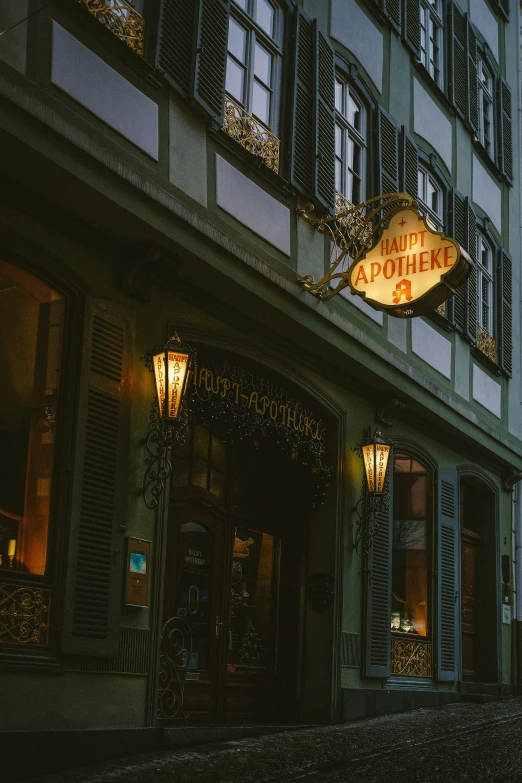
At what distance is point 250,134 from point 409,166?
13.0 feet

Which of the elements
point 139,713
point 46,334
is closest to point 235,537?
point 139,713

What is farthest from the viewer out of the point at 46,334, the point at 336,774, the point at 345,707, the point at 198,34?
the point at 345,707

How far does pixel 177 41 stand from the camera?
29.9 feet

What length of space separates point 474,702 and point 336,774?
695 centimetres

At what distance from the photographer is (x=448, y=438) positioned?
576 inches

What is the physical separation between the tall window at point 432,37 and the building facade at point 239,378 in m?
0.06

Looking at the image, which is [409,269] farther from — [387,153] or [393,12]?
[393,12]

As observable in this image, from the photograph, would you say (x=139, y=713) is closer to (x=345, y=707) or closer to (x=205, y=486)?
(x=205, y=486)

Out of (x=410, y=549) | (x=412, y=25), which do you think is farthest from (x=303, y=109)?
(x=410, y=549)

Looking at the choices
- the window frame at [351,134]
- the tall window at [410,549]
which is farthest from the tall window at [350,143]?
the tall window at [410,549]

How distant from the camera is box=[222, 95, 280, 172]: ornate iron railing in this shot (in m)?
9.87

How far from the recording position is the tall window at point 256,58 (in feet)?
33.4

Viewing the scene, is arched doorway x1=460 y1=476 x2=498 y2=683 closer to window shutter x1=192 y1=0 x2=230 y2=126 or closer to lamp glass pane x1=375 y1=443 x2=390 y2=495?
lamp glass pane x1=375 y1=443 x2=390 y2=495

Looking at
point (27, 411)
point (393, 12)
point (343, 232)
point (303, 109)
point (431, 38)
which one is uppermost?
point (431, 38)
